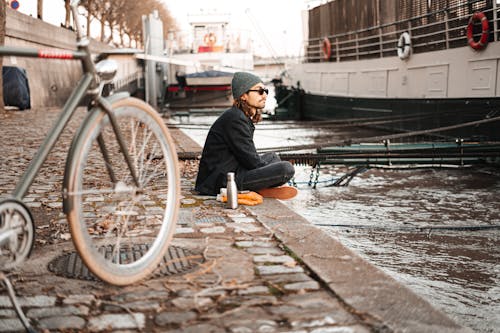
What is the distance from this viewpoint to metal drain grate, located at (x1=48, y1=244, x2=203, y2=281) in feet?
12.7

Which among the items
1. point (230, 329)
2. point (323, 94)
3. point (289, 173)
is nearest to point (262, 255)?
point (230, 329)

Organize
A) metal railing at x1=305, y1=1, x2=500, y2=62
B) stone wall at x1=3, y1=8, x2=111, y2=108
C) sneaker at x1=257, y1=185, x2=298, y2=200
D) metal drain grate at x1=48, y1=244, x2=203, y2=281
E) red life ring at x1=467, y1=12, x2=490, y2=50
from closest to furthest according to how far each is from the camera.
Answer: metal drain grate at x1=48, y1=244, x2=203, y2=281
sneaker at x1=257, y1=185, x2=298, y2=200
red life ring at x1=467, y1=12, x2=490, y2=50
metal railing at x1=305, y1=1, x2=500, y2=62
stone wall at x1=3, y1=8, x2=111, y2=108

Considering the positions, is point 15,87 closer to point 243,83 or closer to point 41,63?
point 41,63

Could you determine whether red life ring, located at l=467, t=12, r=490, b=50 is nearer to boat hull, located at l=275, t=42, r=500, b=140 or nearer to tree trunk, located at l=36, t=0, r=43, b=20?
boat hull, located at l=275, t=42, r=500, b=140

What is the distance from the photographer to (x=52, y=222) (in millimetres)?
5379

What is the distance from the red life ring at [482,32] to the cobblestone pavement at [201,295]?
11.0 m

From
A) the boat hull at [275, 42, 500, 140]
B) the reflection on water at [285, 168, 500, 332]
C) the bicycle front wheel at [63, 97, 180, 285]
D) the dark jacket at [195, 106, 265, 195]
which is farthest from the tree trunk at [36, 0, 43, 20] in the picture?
the bicycle front wheel at [63, 97, 180, 285]

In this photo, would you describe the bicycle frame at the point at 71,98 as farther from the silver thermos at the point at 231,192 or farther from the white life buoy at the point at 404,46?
the white life buoy at the point at 404,46

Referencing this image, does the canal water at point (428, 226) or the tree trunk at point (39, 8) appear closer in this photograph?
the canal water at point (428, 226)

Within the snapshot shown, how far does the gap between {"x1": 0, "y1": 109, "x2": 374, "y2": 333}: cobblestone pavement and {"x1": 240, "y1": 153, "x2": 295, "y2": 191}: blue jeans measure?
122 centimetres

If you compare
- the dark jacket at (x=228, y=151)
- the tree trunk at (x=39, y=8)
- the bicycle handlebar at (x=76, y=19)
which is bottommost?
the dark jacket at (x=228, y=151)

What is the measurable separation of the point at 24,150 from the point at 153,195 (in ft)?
17.0

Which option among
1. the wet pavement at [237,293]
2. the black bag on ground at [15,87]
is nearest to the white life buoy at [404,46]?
the black bag on ground at [15,87]

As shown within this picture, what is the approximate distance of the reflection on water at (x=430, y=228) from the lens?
15.6ft
